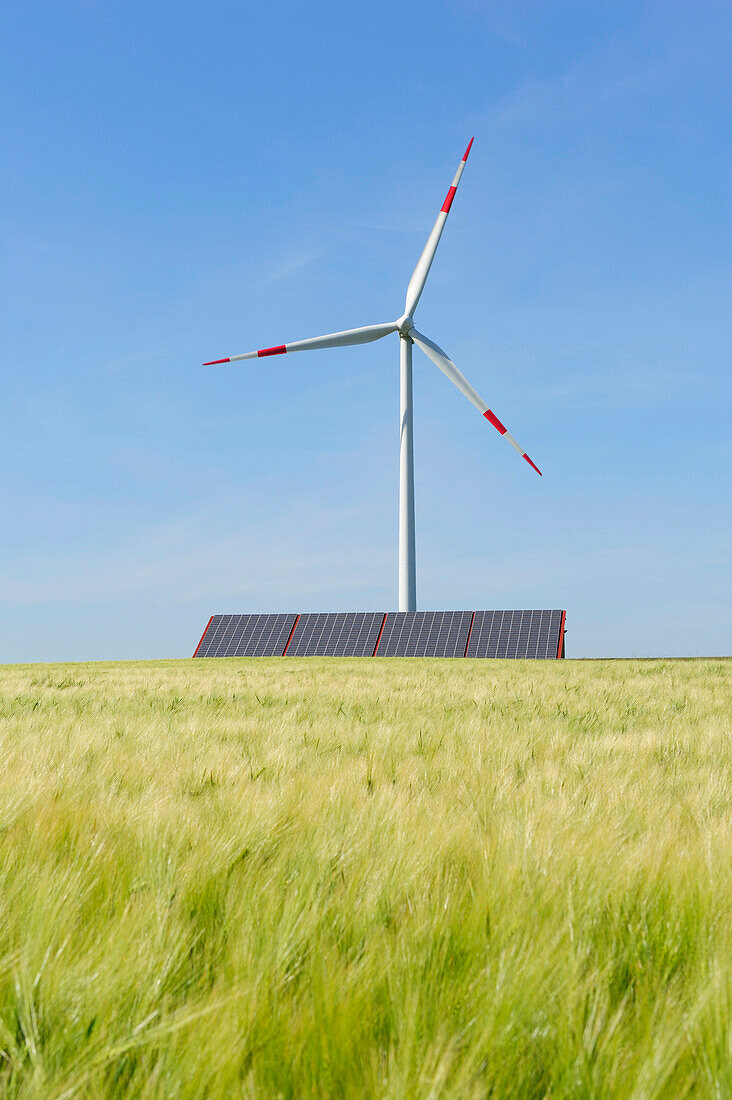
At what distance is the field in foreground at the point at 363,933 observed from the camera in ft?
4.31

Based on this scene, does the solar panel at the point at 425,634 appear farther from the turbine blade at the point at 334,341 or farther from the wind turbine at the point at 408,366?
the turbine blade at the point at 334,341

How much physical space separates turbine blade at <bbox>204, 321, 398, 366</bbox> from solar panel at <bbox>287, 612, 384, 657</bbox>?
46.5 ft

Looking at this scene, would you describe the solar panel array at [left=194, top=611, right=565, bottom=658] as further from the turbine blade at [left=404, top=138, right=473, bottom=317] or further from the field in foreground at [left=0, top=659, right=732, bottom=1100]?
the field in foreground at [left=0, top=659, right=732, bottom=1100]

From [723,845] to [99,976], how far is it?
2.10m

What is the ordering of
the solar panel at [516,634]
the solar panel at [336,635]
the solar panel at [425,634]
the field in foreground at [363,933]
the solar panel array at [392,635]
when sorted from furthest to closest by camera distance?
the solar panel at [336,635]
the solar panel at [425,634]
the solar panel array at [392,635]
the solar panel at [516,634]
the field in foreground at [363,933]

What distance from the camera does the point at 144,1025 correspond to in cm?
144

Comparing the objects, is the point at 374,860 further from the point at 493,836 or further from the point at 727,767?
the point at 727,767

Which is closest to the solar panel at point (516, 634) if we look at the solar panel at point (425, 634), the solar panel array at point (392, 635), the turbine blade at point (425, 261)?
the solar panel array at point (392, 635)

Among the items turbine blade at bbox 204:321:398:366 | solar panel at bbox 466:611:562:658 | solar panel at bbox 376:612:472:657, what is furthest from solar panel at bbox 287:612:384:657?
turbine blade at bbox 204:321:398:366

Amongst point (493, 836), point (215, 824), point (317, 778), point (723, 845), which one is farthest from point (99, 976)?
Answer: point (317, 778)

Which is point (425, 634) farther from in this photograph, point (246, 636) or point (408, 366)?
point (408, 366)

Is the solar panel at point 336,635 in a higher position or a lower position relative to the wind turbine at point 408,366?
lower

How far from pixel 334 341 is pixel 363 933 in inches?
1498

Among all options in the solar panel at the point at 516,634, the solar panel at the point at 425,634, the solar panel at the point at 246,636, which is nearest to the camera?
the solar panel at the point at 516,634
